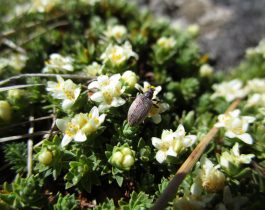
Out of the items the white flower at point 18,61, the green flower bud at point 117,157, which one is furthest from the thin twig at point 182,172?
the white flower at point 18,61

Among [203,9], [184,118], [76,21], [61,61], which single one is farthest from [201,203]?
[203,9]

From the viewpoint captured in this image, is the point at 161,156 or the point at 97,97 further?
the point at 97,97

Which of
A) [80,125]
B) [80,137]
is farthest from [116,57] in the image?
[80,137]

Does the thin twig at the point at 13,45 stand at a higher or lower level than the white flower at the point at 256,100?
higher

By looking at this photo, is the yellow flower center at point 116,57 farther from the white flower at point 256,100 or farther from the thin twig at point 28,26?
the thin twig at point 28,26

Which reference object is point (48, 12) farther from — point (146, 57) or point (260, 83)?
point (260, 83)

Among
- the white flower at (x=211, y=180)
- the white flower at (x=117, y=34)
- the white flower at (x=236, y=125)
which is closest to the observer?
the white flower at (x=211, y=180)

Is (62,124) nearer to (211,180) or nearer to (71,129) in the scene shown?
(71,129)
